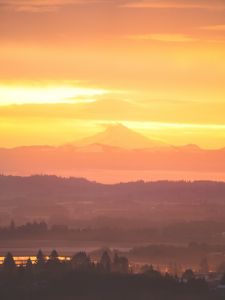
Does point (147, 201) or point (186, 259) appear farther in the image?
point (147, 201)

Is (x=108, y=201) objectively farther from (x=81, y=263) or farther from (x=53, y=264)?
(x=53, y=264)

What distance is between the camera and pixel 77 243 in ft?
281

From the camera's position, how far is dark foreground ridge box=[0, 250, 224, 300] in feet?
175

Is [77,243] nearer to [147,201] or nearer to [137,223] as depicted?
[137,223]

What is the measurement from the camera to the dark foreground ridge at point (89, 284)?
175ft

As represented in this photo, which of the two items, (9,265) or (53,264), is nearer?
(9,265)

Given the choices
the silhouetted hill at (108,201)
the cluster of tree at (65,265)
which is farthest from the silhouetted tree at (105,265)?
the silhouetted hill at (108,201)

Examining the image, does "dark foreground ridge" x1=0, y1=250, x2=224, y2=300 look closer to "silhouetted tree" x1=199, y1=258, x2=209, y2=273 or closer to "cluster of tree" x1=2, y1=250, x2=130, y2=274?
"cluster of tree" x1=2, y1=250, x2=130, y2=274

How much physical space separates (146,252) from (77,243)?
6692 millimetres

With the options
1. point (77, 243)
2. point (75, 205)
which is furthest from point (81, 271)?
point (75, 205)

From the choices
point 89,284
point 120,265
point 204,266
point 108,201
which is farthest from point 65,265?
point 108,201

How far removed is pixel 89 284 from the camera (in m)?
54.8

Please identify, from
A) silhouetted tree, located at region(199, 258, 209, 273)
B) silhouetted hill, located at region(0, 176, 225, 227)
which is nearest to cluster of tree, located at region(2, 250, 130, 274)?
silhouetted tree, located at region(199, 258, 209, 273)

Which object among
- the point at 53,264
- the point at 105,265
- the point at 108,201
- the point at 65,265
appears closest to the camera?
the point at 53,264
